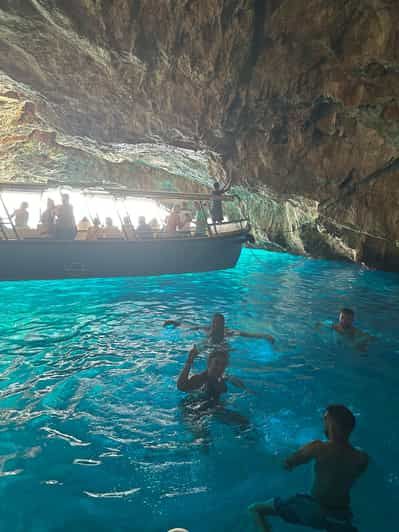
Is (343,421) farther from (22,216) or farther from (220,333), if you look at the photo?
(22,216)

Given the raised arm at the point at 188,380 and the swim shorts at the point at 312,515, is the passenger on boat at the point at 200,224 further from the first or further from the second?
the swim shorts at the point at 312,515

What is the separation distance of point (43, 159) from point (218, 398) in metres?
21.8

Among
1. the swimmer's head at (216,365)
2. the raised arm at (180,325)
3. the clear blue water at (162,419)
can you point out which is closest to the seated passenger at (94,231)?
the clear blue water at (162,419)

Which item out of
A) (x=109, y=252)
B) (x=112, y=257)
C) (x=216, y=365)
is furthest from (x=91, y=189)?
(x=216, y=365)

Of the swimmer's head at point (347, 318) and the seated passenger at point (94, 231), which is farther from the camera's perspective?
the seated passenger at point (94, 231)

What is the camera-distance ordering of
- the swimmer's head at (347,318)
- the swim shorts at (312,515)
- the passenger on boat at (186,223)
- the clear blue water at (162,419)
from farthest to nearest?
the passenger on boat at (186,223) < the swimmer's head at (347,318) < the clear blue water at (162,419) < the swim shorts at (312,515)

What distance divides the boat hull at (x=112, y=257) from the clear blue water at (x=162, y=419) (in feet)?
8.77

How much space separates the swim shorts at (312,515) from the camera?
7.52 ft

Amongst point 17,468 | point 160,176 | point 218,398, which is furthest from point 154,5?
point 160,176

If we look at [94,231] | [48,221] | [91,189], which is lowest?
[94,231]

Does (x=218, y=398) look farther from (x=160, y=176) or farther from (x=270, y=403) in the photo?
(x=160, y=176)

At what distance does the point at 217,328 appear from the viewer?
228 inches

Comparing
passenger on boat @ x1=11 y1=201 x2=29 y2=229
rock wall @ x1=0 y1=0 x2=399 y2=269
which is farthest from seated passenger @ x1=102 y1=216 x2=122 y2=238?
rock wall @ x1=0 y1=0 x2=399 y2=269

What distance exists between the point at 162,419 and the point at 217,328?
2236mm
